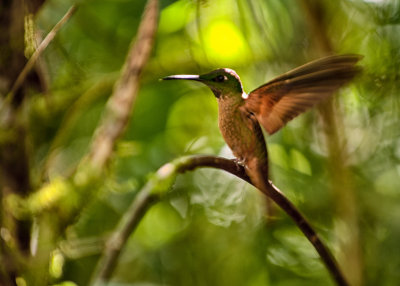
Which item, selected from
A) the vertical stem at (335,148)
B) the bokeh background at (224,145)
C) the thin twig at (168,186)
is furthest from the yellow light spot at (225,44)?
the thin twig at (168,186)

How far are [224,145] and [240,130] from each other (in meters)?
0.39

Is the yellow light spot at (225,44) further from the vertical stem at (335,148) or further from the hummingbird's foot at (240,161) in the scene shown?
the hummingbird's foot at (240,161)

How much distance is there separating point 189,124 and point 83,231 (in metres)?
0.25

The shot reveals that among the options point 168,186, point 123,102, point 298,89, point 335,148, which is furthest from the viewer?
point 335,148

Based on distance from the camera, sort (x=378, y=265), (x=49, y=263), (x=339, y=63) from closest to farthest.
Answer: (x=339, y=63), (x=49, y=263), (x=378, y=265)

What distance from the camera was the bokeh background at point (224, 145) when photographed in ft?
2.34

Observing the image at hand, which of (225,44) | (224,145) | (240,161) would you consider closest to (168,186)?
(240,161)

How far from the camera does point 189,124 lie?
898 millimetres

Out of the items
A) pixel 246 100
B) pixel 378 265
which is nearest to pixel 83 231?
pixel 378 265

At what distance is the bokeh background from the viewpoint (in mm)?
714

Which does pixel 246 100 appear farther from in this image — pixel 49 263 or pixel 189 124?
pixel 189 124

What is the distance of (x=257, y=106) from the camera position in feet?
1.13

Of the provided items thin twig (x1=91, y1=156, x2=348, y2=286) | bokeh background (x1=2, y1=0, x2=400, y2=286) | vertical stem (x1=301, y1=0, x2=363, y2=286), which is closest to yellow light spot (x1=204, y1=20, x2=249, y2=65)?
bokeh background (x1=2, y1=0, x2=400, y2=286)

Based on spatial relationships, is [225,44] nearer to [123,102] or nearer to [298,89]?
[123,102]
